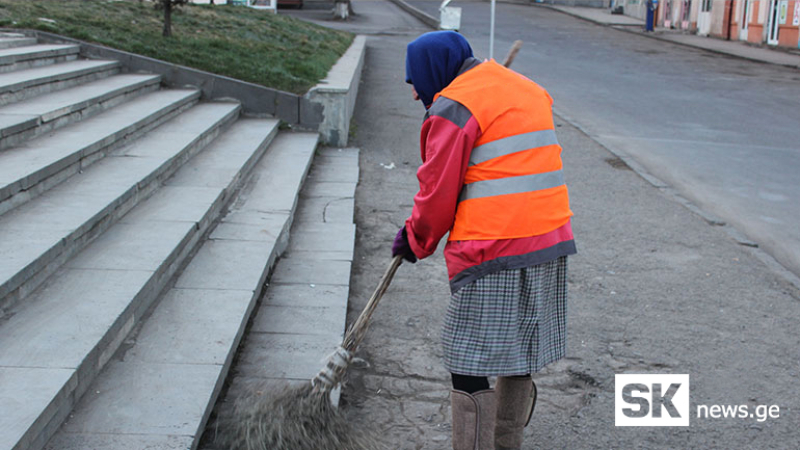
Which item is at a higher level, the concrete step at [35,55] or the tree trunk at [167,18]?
the tree trunk at [167,18]

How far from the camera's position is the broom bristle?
315cm

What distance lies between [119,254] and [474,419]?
240cm

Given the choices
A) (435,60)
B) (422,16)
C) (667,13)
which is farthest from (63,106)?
(667,13)

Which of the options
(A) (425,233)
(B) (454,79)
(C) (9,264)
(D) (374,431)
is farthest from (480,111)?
(C) (9,264)

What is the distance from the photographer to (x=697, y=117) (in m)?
12.3

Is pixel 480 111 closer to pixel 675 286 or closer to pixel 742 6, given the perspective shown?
pixel 675 286

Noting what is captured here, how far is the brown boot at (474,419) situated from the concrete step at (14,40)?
7.02 m

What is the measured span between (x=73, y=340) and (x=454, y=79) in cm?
193

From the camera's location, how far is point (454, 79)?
9.56 feet

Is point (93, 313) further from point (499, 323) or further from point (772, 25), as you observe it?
point (772, 25)

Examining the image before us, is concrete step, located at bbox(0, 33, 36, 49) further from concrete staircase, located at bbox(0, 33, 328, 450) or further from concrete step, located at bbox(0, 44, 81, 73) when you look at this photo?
concrete staircase, located at bbox(0, 33, 328, 450)

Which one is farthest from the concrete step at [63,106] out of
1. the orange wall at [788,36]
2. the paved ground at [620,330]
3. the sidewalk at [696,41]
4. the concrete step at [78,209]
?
the orange wall at [788,36]

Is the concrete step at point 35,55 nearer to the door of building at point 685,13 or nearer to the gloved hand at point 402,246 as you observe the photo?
the gloved hand at point 402,246

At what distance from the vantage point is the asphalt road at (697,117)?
7.66 m
